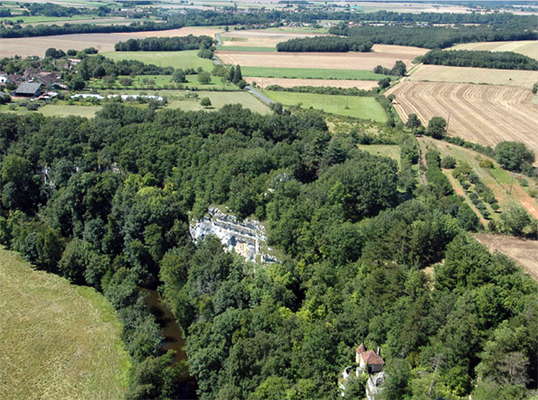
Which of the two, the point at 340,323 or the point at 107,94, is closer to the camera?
the point at 340,323

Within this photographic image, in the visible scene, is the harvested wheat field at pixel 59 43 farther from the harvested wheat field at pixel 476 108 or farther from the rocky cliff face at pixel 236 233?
the rocky cliff face at pixel 236 233

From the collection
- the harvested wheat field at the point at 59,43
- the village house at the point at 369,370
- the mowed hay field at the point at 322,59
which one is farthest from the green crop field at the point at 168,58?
the village house at the point at 369,370

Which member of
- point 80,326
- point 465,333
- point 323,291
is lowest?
point 80,326

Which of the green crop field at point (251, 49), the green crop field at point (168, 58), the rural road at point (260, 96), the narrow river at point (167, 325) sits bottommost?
the narrow river at point (167, 325)

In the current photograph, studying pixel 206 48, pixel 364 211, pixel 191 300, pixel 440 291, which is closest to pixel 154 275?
pixel 191 300

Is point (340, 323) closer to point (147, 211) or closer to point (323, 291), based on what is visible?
point (323, 291)

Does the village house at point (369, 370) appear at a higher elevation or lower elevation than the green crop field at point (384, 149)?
higher
